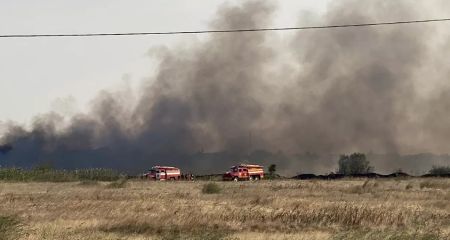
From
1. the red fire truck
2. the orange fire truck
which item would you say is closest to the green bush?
the red fire truck

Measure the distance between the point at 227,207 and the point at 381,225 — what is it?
623 centimetres

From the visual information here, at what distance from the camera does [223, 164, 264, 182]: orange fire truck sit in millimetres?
73125

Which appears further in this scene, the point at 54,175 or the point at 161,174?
the point at 161,174

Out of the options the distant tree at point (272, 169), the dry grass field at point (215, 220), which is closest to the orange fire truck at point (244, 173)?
the distant tree at point (272, 169)

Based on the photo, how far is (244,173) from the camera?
75.9 meters

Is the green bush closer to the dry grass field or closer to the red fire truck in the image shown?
the red fire truck

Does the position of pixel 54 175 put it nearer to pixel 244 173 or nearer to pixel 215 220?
pixel 244 173

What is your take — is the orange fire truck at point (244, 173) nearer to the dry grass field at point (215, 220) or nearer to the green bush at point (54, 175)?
the green bush at point (54, 175)

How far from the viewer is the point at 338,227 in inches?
774

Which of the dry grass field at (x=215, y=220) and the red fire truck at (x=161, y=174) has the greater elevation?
the red fire truck at (x=161, y=174)

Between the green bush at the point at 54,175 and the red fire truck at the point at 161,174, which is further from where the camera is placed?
the red fire truck at the point at 161,174

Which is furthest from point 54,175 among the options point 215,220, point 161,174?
point 215,220

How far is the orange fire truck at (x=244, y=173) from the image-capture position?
73125 mm

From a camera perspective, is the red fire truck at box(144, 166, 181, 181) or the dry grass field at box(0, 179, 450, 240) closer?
the dry grass field at box(0, 179, 450, 240)
